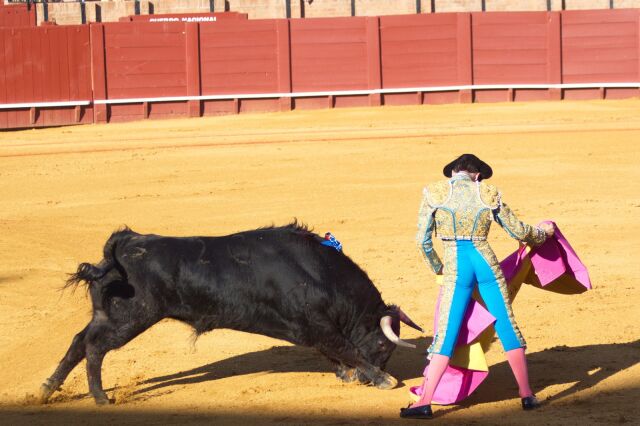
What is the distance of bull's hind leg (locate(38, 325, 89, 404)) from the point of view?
5.61 meters

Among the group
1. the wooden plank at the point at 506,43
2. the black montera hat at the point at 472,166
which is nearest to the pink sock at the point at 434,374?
the black montera hat at the point at 472,166

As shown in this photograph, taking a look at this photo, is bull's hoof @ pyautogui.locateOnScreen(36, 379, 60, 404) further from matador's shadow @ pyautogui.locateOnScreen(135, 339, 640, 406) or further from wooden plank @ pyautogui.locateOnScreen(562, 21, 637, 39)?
wooden plank @ pyautogui.locateOnScreen(562, 21, 637, 39)

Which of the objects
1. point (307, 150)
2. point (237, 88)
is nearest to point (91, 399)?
point (307, 150)

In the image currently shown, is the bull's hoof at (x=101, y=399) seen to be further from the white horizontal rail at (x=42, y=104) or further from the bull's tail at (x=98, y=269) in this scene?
the white horizontal rail at (x=42, y=104)

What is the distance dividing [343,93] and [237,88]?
188cm

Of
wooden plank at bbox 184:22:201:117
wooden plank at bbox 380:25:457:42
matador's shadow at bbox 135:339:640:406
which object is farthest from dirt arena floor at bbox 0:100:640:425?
wooden plank at bbox 380:25:457:42

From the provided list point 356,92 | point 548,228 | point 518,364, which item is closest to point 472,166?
point 548,228

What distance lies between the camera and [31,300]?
25.7 ft

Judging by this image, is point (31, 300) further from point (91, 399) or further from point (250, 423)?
point (250, 423)

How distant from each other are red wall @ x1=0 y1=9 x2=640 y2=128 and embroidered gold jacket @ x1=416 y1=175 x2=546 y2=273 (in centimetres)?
1542

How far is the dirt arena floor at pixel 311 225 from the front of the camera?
5484 millimetres

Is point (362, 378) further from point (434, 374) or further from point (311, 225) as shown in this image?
point (311, 225)

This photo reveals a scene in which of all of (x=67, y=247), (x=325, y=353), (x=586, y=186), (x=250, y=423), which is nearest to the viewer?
(x=250, y=423)

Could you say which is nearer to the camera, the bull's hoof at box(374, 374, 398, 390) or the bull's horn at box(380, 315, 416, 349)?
the bull's horn at box(380, 315, 416, 349)
